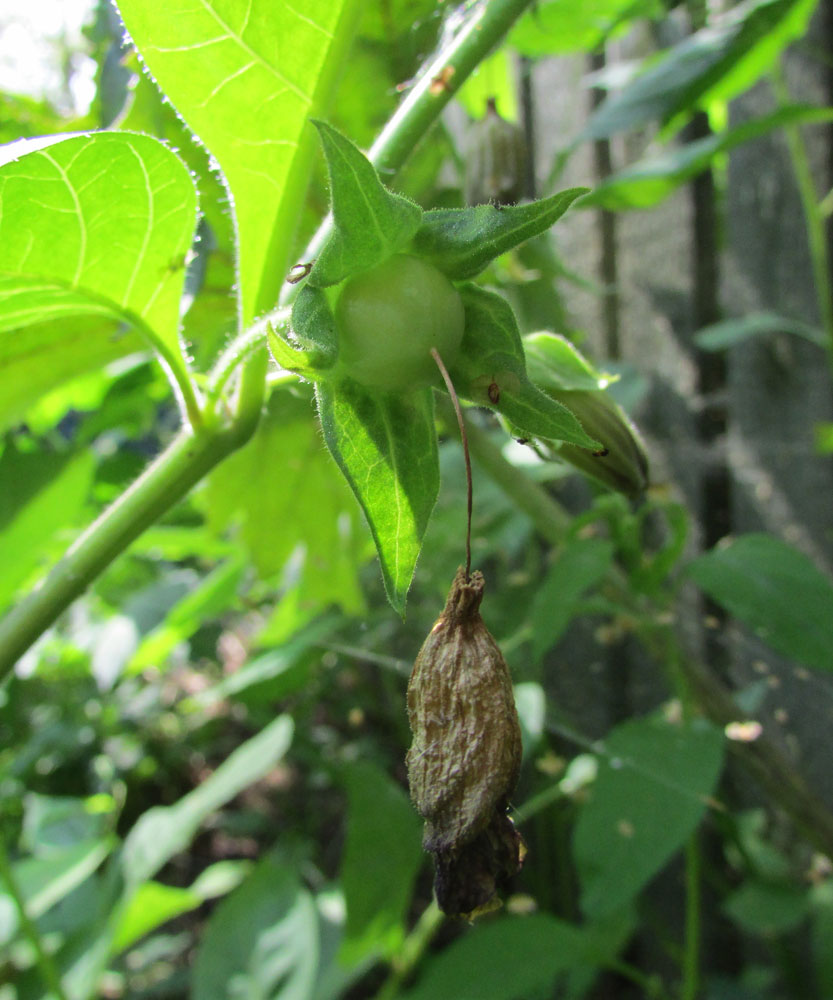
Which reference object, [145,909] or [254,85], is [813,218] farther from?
[145,909]

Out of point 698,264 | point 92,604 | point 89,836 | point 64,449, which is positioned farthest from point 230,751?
point 698,264

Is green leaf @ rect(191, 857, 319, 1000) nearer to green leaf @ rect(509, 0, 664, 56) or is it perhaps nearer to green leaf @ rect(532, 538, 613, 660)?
green leaf @ rect(532, 538, 613, 660)

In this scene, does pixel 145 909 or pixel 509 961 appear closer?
pixel 509 961

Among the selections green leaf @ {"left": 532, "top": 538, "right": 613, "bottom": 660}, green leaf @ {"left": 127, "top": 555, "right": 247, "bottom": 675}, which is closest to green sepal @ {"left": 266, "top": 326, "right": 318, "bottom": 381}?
green leaf @ {"left": 532, "top": 538, "right": 613, "bottom": 660}

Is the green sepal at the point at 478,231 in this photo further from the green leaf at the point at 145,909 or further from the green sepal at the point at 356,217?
the green leaf at the point at 145,909

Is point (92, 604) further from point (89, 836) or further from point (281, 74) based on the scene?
point (281, 74)

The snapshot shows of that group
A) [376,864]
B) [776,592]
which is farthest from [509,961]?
[776,592]
